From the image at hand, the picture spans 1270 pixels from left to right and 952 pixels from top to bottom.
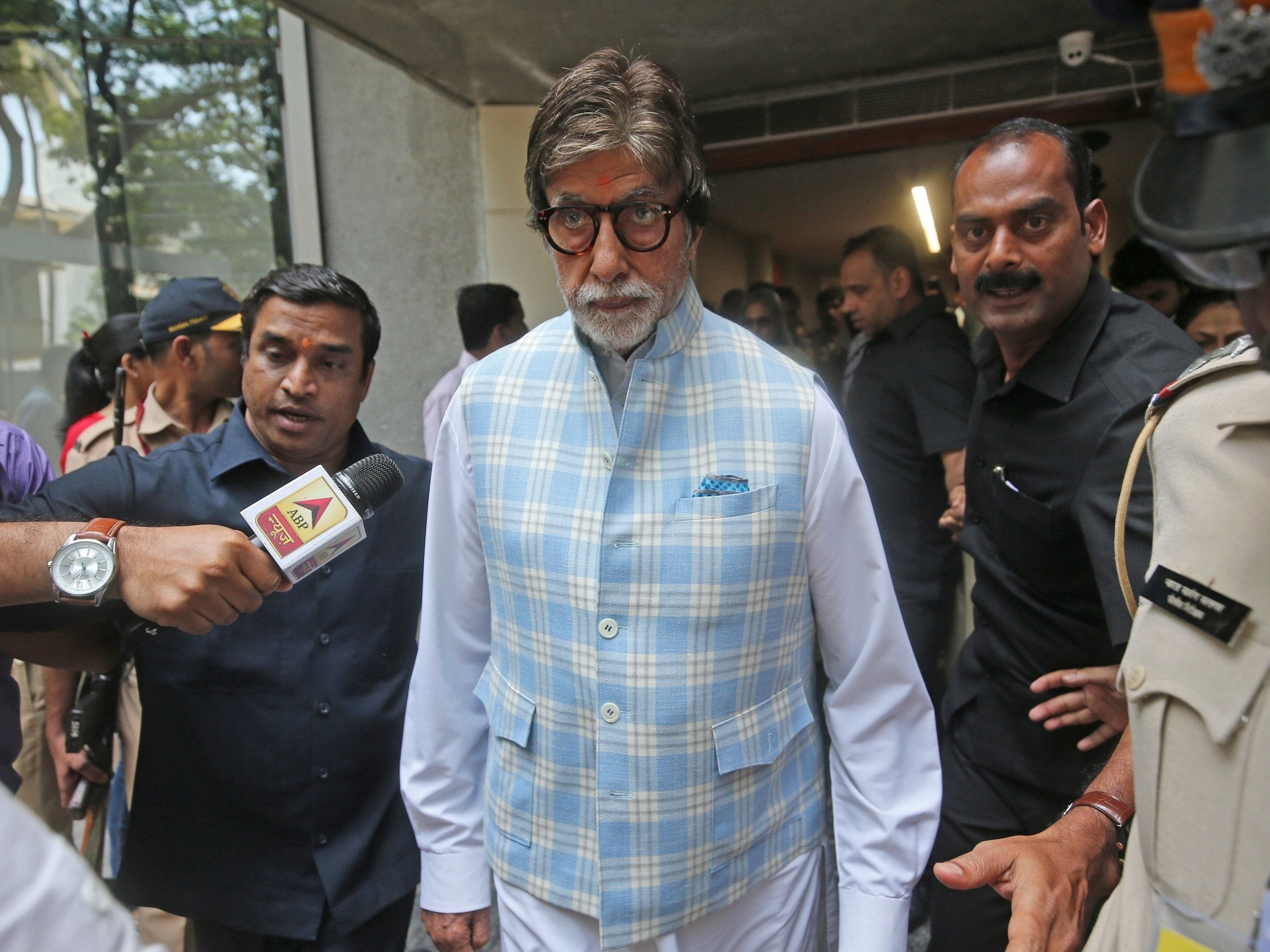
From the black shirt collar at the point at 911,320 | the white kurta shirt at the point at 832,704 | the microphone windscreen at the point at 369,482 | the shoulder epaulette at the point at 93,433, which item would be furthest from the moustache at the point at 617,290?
the shoulder epaulette at the point at 93,433

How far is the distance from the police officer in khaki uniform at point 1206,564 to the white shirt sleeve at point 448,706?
3.16ft

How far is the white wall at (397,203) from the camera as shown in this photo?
213 inches

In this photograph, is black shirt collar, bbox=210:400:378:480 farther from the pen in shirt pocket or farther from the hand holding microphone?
the pen in shirt pocket

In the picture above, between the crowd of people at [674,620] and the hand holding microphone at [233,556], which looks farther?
the hand holding microphone at [233,556]

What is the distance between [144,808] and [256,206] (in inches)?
196

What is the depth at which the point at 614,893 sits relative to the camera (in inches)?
59.9

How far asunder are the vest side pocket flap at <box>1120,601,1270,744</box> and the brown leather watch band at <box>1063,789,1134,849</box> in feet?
1.56

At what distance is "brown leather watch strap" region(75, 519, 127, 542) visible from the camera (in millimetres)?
1490

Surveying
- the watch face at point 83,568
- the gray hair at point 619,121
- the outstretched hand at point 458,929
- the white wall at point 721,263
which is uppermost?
the white wall at point 721,263

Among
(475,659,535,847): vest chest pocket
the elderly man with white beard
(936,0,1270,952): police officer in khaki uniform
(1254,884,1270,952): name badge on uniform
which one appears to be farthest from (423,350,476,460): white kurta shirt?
(1254,884,1270,952): name badge on uniform

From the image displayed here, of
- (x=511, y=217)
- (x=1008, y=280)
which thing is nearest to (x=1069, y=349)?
(x=1008, y=280)

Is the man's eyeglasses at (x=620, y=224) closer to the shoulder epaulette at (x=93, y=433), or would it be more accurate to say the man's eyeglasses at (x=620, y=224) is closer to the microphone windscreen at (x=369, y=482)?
the microphone windscreen at (x=369, y=482)

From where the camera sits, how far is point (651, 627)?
5.07ft

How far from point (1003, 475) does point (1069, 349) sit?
31cm
